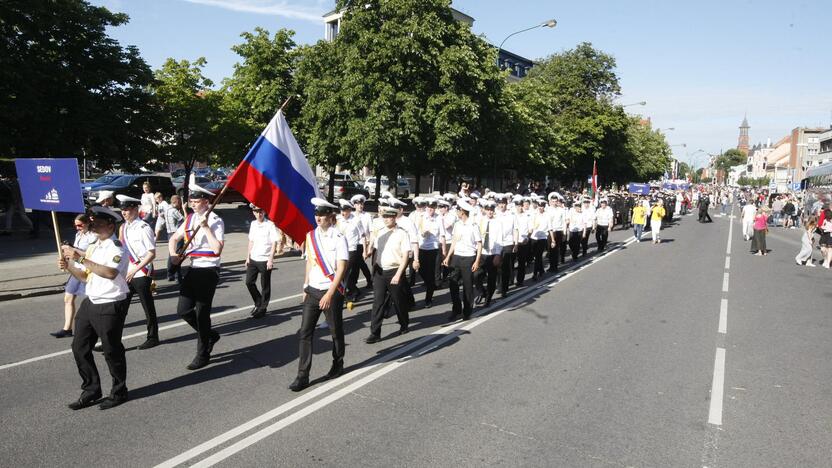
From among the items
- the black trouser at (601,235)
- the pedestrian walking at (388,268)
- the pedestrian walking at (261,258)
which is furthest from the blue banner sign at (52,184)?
the black trouser at (601,235)

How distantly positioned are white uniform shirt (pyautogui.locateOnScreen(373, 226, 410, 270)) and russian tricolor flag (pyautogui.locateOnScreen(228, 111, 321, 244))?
4.28 feet

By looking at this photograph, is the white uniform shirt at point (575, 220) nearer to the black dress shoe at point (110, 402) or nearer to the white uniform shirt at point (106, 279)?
the white uniform shirt at point (106, 279)

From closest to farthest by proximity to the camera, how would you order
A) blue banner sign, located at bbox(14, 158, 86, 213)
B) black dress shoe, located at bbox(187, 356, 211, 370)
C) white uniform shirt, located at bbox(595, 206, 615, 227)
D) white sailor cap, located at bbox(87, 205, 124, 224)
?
white sailor cap, located at bbox(87, 205, 124, 224)
black dress shoe, located at bbox(187, 356, 211, 370)
blue banner sign, located at bbox(14, 158, 86, 213)
white uniform shirt, located at bbox(595, 206, 615, 227)

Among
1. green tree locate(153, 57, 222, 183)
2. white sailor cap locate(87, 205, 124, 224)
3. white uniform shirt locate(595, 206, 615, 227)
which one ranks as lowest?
white uniform shirt locate(595, 206, 615, 227)

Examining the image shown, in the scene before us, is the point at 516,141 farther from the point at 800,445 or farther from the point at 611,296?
the point at 800,445

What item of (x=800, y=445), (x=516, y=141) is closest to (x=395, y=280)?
(x=800, y=445)

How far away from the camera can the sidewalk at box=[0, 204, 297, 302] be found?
11188 millimetres

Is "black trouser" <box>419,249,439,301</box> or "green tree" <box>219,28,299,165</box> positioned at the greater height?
"green tree" <box>219,28,299,165</box>

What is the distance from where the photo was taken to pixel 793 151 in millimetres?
118125

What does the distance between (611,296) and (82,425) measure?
9.20 m

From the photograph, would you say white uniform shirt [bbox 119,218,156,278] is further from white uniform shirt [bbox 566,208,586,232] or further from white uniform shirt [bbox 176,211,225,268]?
white uniform shirt [bbox 566,208,586,232]

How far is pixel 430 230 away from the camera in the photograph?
10.6 metres

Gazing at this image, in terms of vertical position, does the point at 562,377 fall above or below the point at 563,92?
below

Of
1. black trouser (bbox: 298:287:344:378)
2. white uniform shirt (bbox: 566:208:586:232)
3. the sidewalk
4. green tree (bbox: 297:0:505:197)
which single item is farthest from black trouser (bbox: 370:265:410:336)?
green tree (bbox: 297:0:505:197)
